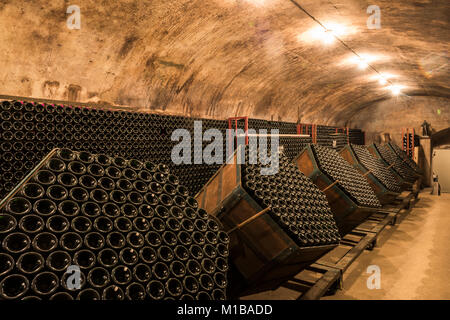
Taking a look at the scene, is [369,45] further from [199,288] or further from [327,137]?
[199,288]

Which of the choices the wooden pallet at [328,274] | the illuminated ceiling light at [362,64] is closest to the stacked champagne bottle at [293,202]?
the wooden pallet at [328,274]

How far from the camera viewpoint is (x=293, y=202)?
319 centimetres

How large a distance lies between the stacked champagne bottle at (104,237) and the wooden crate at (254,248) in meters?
0.59

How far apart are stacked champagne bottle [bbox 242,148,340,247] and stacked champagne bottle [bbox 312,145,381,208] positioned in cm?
81

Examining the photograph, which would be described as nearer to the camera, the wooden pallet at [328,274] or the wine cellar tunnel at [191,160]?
the wine cellar tunnel at [191,160]

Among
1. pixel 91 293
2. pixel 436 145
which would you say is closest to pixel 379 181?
pixel 91 293

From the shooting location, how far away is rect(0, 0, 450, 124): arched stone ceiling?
3742 mm

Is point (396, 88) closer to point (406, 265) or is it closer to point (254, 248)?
point (406, 265)

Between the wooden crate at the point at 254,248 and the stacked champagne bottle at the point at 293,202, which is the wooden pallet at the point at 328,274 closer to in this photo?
the wooden crate at the point at 254,248

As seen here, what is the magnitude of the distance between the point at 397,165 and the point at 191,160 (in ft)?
22.0

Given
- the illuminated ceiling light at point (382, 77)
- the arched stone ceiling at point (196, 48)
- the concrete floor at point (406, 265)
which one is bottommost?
the concrete floor at point (406, 265)

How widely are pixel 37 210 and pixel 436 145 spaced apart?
697 inches

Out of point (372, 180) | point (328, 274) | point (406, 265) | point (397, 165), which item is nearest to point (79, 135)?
point (328, 274)

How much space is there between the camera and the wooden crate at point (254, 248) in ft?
Result: 8.72
